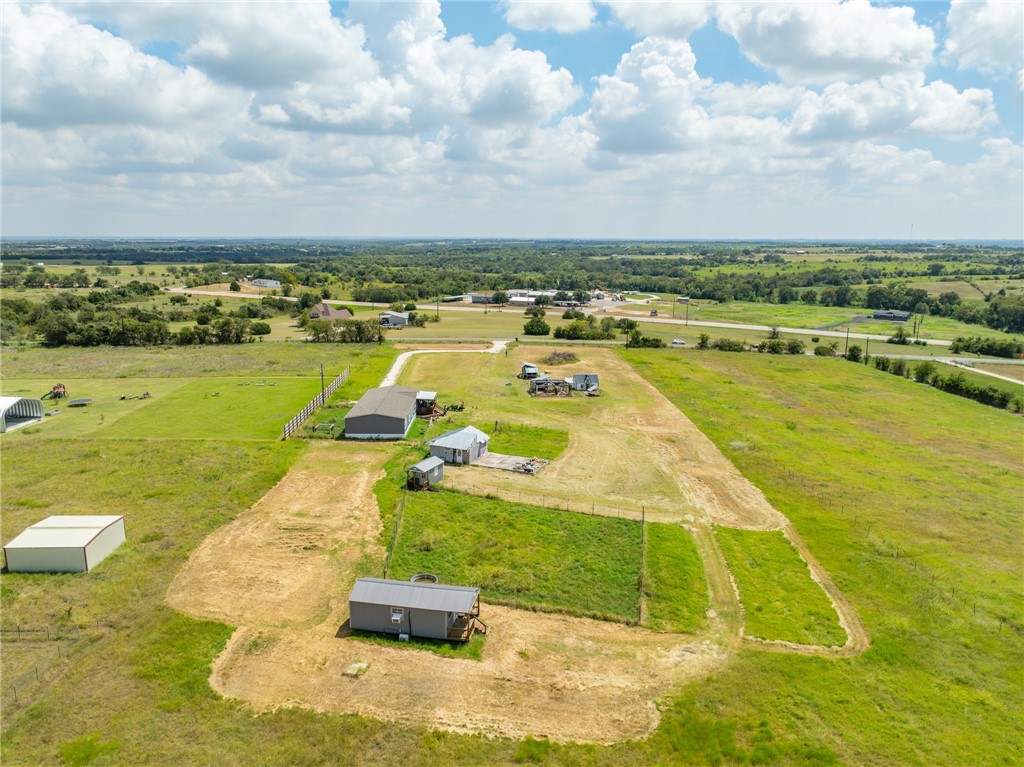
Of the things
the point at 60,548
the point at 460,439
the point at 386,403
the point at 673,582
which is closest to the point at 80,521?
the point at 60,548

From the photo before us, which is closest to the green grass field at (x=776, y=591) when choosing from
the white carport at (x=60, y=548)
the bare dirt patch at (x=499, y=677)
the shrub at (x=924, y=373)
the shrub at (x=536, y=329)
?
the bare dirt patch at (x=499, y=677)

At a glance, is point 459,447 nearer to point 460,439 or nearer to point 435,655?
point 460,439

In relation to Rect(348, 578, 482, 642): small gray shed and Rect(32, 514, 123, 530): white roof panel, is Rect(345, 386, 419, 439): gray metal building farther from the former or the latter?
Rect(348, 578, 482, 642): small gray shed

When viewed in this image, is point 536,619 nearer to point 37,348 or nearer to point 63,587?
point 63,587

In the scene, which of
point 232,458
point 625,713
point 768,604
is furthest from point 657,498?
point 232,458

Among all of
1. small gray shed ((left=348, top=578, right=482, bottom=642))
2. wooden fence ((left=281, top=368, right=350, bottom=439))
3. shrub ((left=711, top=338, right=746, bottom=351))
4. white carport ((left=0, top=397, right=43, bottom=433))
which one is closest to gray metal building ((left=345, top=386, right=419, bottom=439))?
wooden fence ((left=281, top=368, right=350, bottom=439))

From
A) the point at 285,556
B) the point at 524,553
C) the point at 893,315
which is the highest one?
the point at 893,315
